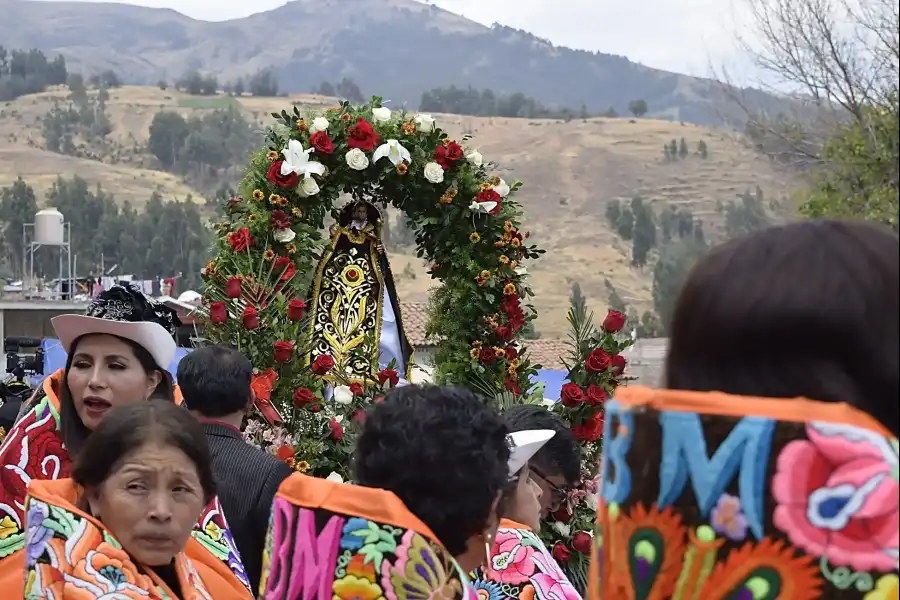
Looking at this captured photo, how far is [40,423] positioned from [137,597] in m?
1.32

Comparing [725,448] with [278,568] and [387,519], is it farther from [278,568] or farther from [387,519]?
[278,568]

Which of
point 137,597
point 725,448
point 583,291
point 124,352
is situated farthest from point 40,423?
point 583,291

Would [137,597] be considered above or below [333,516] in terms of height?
below

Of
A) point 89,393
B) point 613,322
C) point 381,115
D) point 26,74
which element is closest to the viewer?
point 89,393

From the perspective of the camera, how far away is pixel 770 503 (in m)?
1.45

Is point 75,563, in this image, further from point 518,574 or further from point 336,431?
point 336,431

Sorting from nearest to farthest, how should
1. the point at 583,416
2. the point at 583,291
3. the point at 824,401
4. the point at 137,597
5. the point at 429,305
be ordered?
the point at 824,401 → the point at 137,597 → the point at 583,416 → the point at 429,305 → the point at 583,291

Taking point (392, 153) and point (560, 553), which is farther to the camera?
point (392, 153)

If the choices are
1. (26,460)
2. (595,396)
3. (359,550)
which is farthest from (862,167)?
(359,550)

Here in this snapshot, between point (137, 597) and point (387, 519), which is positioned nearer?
point (387, 519)

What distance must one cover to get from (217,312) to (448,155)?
5.88 feet

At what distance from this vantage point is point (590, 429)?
22.4ft

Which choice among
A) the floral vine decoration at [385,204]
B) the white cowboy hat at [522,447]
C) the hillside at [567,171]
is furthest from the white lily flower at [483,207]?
the hillside at [567,171]

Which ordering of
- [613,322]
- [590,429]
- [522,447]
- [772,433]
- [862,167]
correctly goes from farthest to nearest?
[862,167] < [613,322] < [590,429] < [522,447] < [772,433]
